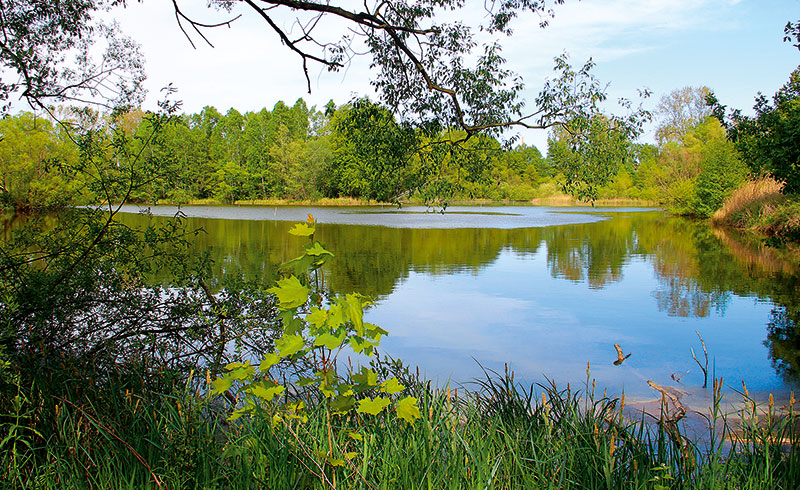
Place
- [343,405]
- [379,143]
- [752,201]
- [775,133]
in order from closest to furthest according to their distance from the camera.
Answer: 1. [343,405]
2. [775,133]
3. [379,143]
4. [752,201]

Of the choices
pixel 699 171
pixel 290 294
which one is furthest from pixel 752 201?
pixel 290 294

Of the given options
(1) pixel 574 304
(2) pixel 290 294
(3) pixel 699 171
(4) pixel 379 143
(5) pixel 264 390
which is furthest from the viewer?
(3) pixel 699 171

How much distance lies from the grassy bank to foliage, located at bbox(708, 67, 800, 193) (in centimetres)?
1239

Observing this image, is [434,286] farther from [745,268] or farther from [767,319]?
[745,268]

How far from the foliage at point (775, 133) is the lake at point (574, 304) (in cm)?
244

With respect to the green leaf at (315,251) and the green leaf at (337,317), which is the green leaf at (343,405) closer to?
the green leaf at (337,317)

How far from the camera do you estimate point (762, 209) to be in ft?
78.2

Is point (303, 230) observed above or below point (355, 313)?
above

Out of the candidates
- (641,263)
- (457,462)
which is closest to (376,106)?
(457,462)

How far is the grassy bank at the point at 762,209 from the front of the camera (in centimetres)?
1988

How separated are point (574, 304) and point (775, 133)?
184 inches

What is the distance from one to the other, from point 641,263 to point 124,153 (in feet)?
48.2

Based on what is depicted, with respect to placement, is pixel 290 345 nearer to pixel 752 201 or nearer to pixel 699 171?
pixel 752 201

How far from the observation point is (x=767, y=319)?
9.32 m
